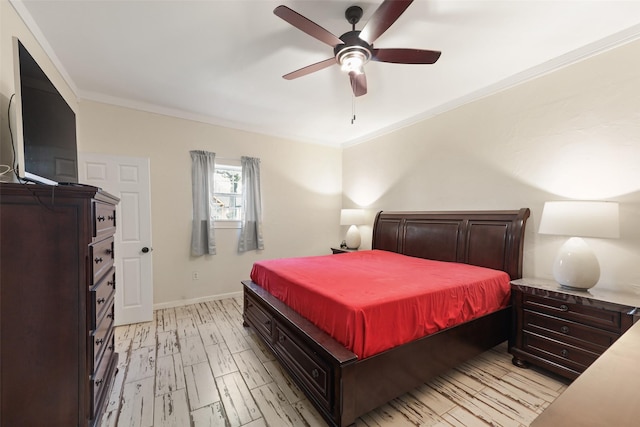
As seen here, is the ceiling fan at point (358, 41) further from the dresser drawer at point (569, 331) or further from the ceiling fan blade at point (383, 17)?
the dresser drawer at point (569, 331)

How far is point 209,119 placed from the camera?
4.03m

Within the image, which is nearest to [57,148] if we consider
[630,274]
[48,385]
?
[48,385]

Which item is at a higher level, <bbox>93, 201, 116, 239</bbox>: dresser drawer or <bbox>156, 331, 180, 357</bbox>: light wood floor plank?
<bbox>93, 201, 116, 239</bbox>: dresser drawer

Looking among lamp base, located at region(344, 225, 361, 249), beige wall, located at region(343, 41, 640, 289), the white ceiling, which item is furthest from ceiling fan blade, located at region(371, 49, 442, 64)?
lamp base, located at region(344, 225, 361, 249)

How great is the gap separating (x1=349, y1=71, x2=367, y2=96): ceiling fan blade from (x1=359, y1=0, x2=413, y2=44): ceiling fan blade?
0.36m

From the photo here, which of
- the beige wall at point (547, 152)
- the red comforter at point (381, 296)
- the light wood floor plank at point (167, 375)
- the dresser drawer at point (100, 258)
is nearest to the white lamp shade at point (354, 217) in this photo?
the beige wall at point (547, 152)

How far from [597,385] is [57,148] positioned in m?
2.92

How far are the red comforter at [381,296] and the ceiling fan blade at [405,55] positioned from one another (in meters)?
1.77

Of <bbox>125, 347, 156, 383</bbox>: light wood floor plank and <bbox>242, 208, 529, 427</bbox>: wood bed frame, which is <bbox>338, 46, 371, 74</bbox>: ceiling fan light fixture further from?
<bbox>125, 347, 156, 383</bbox>: light wood floor plank

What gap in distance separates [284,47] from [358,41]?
787 mm

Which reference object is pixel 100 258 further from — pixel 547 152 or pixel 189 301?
pixel 547 152

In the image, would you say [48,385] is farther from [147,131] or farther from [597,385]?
[147,131]

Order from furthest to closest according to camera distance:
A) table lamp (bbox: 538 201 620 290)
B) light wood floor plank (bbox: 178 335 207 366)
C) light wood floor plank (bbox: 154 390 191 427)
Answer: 1. light wood floor plank (bbox: 178 335 207 366)
2. table lamp (bbox: 538 201 620 290)
3. light wood floor plank (bbox: 154 390 191 427)

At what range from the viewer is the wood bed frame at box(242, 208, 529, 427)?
5.32 ft
